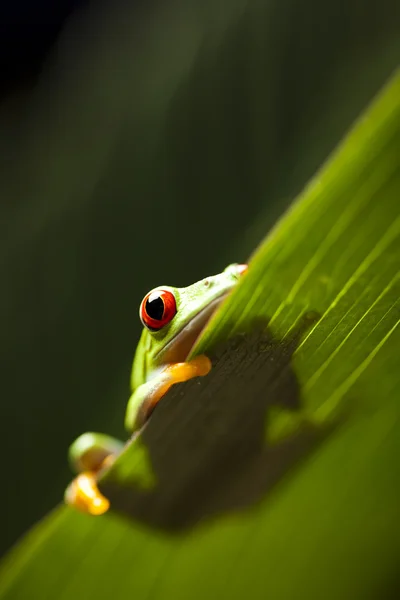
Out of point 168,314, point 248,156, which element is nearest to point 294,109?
point 248,156

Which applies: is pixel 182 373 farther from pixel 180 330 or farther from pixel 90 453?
pixel 90 453

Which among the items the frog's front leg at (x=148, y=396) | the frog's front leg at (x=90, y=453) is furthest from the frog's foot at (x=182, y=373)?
the frog's front leg at (x=90, y=453)

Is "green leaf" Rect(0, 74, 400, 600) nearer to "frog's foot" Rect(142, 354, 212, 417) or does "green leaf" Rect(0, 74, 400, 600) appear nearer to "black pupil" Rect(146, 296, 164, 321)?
"frog's foot" Rect(142, 354, 212, 417)

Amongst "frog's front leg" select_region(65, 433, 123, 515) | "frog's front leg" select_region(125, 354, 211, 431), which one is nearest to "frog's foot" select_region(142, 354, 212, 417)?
"frog's front leg" select_region(125, 354, 211, 431)

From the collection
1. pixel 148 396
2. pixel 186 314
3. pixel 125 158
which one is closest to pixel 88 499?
pixel 148 396

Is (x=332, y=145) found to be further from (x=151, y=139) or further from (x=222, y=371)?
(x=222, y=371)

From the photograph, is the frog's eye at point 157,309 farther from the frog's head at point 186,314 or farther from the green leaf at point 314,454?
the green leaf at point 314,454
